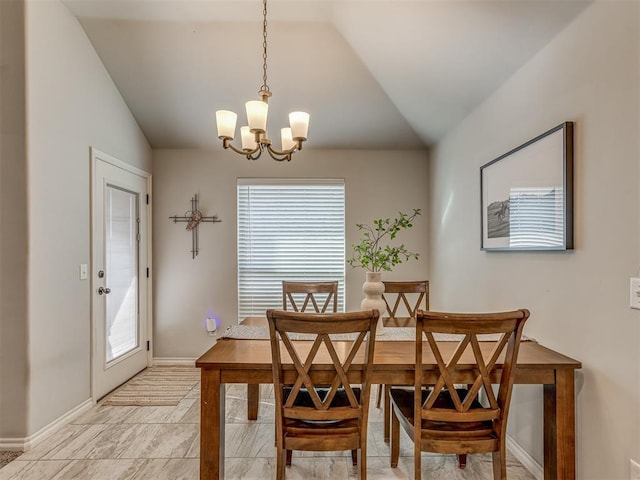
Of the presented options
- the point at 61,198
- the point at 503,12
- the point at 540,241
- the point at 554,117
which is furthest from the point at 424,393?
the point at 61,198

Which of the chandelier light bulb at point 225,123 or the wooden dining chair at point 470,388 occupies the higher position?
the chandelier light bulb at point 225,123

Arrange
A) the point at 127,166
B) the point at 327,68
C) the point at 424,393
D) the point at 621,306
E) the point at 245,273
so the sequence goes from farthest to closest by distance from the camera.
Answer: the point at 245,273, the point at 127,166, the point at 327,68, the point at 424,393, the point at 621,306

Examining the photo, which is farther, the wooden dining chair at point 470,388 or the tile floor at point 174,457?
the tile floor at point 174,457

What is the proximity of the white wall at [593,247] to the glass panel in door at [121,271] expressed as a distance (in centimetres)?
318

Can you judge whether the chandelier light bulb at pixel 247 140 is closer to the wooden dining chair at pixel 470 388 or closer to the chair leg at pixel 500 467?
the wooden dining chair at pixel 470 388

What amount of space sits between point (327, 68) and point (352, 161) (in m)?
1.12

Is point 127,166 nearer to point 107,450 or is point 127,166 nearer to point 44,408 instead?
point 44,408

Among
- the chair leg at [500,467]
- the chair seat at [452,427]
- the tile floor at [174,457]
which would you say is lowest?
the tile floor at [174,457]

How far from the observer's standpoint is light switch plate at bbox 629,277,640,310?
1387 mm

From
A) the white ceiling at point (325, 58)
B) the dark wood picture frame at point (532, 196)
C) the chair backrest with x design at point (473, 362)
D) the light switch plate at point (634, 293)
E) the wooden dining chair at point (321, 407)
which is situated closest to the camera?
the light switch plate at point (634, 293)

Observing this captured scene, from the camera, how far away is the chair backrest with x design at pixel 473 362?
1.49 metres

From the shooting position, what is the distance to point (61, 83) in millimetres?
2652

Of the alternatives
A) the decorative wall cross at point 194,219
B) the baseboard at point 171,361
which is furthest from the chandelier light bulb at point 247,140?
the baseboard at point 171,361

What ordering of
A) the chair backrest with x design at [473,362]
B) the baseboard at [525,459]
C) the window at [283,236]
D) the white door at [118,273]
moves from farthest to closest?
the window at [283,236], the white door at [118,273], the baseboard at [525,459], the chair backrest with x design at [473,362]
